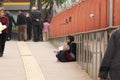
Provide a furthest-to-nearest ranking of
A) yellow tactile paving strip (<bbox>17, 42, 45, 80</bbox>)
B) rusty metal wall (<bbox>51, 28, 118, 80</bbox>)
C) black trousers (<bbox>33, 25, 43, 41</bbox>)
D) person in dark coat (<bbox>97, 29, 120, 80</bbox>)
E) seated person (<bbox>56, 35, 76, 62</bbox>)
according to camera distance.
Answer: black trousers (<bbox>33, 25, 43, 41</bbox>)
seated person (<bbox>56, 35, 76, 62</bbox>)
yellow tactile paving strip (<bbox>17, 42, 45, 80</bbox>)
rusty metal wall (<bbox>51, 28, 118, 80</bbox>)
person in dark coat (<bbox>97, 29, 120, 80</bbox>)

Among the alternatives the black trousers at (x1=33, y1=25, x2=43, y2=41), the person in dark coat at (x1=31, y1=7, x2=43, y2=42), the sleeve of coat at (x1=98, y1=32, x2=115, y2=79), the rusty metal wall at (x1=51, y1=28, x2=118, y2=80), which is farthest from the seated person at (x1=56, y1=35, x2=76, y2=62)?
the black trousers at (x1=33, y1=25, x2=43, y2=41)

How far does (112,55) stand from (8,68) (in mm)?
8518

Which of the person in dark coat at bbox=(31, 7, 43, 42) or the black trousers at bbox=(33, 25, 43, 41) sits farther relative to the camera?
the black trousers at bbox=(33, 25, 43, 41)

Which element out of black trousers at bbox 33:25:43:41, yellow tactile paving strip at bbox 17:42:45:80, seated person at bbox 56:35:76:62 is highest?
black trousers at bbox 33:25:43:41

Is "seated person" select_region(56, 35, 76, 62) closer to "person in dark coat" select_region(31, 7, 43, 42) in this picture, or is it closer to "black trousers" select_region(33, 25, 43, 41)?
"person in dark coat" select_region(31, 7, 43, 42)

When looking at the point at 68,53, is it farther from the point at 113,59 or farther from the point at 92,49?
the point at 113,59

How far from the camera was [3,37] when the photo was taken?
707 inches

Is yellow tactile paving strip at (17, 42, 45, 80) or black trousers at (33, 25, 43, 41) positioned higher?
black trousers at (33, 25, 43, 41)

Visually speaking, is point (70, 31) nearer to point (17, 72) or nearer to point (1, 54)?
point (1, 54)

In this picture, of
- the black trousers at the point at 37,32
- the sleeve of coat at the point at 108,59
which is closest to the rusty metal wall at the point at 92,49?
the sleeve of coat at the point at 108,59

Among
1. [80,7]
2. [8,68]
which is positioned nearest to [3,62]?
[8,68]

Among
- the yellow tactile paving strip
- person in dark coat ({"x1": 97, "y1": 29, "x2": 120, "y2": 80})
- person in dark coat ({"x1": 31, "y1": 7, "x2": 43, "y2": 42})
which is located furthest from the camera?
person in dark coat ({"x1": 31, "y1": 7, "x2": 43, "y2": 42})

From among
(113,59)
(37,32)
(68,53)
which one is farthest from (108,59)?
(37,32)

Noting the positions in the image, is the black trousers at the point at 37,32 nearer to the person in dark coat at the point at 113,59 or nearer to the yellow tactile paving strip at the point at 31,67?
the yellow tactile paving strip at the point at 31,67
